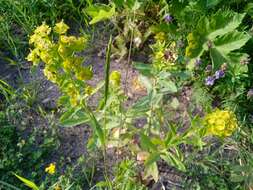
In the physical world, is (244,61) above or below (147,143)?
above

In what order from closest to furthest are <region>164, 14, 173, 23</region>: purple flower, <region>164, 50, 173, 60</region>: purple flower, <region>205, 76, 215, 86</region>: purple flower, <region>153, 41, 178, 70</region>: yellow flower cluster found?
<region>153, 41, 178, 70</region>: yellow flower cluster, <region>164, 50, 173, 60</region>: purple flower, <region>205, 76, 215, 86</region>: purple flower, <region>164, 14, 173, 23</region>: purple flower

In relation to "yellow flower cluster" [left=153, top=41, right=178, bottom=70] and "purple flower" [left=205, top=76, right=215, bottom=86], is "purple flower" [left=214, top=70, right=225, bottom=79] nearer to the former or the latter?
"purple flower" [left=205, top=76, right=215, bottom=86]

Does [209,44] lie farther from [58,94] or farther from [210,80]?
[58,94]

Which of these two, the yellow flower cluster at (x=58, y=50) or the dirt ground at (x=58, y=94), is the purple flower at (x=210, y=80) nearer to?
the dirt ground at (x=58, y=94)

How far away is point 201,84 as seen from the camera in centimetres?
242

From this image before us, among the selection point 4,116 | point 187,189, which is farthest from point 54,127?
point 187,189

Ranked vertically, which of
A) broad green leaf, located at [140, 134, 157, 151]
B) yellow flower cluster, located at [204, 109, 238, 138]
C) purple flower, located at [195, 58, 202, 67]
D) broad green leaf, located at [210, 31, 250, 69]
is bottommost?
broad green leaf, located at [140, 134, 157, 151]

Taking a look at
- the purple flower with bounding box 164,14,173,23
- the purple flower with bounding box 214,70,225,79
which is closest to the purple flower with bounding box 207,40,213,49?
the purple flower with bounding box 214,70,225,79

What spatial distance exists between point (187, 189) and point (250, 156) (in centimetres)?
→ 32

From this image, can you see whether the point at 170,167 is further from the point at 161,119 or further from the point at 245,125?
the point at 245,125

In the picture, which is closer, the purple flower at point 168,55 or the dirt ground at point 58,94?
the purple flower at point 168,55

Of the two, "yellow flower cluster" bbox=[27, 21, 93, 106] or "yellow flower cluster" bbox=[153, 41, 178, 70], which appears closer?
"yellow flower cluster" bbox=[27, 21, 93, 106]

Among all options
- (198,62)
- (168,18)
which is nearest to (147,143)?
(198,62)

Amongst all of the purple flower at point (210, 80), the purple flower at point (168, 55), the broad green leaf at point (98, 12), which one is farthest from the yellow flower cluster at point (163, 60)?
the broad green leaf at point (98, 12)
